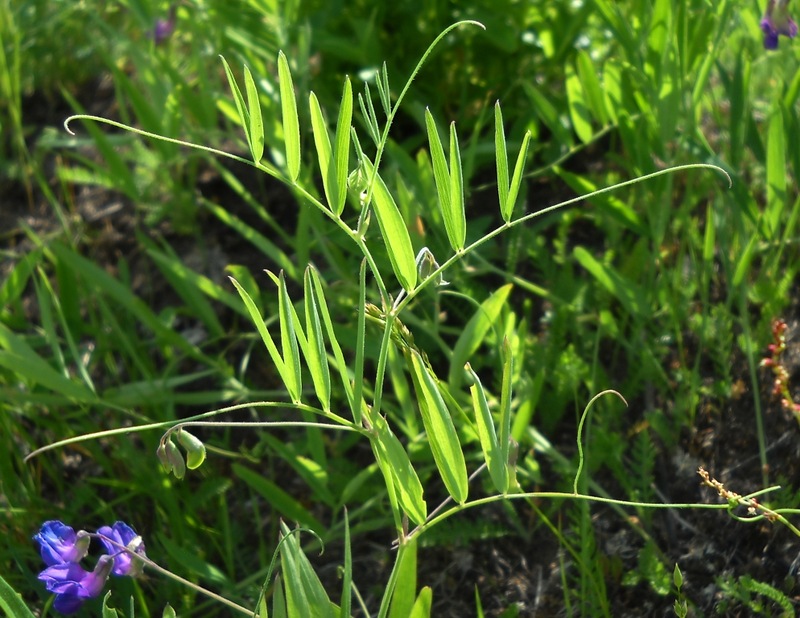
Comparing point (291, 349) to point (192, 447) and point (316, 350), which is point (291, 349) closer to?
point (316, 350)

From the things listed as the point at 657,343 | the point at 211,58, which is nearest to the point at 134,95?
the point at 211,58

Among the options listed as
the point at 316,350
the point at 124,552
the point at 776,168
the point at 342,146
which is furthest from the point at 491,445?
the point at 776,168

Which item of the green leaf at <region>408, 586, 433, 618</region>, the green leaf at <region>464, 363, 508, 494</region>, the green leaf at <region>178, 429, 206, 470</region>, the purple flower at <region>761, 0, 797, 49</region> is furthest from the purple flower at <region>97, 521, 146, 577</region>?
the purple flower at <region>761, 0, 797, 49</region>

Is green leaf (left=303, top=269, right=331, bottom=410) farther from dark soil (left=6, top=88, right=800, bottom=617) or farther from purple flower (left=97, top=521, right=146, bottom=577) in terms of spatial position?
dark soil (left=6, top=88, right=800, bottom=617)

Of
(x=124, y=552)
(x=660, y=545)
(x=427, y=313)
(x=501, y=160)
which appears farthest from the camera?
(x=427, y=313)

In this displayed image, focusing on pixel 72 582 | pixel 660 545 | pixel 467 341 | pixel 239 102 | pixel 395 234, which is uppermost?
pixel 239 102

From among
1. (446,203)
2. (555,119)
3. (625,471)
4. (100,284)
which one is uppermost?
(446,203)

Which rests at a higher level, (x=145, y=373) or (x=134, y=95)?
(x=134, y=95)

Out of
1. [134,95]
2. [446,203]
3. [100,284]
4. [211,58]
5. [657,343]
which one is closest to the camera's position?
[446,203]

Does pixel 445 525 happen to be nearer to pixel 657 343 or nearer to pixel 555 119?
pixel 657 343
